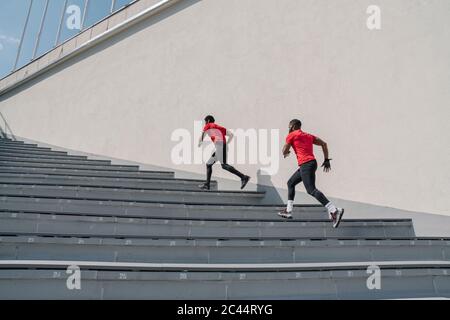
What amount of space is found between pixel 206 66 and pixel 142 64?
2.39m

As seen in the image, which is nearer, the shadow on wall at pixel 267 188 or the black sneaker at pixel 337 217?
the black sneaker at pixel 337 217

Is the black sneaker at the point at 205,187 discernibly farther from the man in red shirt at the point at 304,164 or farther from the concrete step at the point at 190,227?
the concrete step at the point at 190,227

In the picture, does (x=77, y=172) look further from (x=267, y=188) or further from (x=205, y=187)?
(x=267, y=188)

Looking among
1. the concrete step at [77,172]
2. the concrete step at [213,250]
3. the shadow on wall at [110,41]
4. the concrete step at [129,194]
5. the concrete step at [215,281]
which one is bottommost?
the concrete step at [215,281]

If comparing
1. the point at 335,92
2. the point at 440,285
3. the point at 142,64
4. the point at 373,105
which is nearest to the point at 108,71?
the point at 142,64

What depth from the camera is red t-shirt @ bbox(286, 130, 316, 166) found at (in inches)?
202

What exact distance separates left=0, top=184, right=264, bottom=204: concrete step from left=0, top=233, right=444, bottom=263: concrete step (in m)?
1.54

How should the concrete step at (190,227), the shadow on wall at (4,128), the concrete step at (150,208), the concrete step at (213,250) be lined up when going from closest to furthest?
the concrete step at (213,250) < the concrete step at (190,227) < the concrete step at (150,208) < the shadow on wall at (4,128)

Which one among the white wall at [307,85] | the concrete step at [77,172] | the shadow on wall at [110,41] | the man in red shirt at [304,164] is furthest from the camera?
the shadow on wall at [110,41]

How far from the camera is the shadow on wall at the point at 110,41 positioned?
9.64 m

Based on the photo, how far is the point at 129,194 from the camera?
18.9 feet

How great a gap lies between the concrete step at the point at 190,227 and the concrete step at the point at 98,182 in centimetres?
174

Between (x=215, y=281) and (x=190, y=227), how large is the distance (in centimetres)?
136

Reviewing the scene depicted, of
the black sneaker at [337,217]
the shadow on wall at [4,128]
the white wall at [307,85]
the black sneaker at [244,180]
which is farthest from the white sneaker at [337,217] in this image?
the shadow on wall at [4,128]
